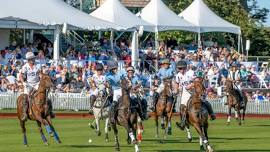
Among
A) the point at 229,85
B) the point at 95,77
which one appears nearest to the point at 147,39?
the point at 229,85

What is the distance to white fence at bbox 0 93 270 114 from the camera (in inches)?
1802

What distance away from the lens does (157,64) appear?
176 feet

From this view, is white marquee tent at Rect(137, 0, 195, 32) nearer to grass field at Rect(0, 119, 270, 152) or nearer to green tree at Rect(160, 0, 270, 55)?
green tree at Rect(160, 0, 270, 55)

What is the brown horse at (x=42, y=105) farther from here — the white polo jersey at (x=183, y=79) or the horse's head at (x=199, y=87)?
the horse's head at (x=199, y=87)

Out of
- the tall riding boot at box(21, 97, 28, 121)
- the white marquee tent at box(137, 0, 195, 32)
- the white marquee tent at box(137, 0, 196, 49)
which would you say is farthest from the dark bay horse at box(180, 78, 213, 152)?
the white marquee tent at box(137, 0, 195, 32)

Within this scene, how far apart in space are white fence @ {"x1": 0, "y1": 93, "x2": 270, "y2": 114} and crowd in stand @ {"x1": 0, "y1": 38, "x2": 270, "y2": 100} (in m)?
0.64

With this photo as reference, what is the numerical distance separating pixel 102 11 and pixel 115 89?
2974cm

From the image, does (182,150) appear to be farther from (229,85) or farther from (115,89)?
(229,85)

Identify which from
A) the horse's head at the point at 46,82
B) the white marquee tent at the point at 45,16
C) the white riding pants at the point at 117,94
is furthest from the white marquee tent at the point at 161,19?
the white riding pants at the point at 117,94

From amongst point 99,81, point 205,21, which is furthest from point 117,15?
point 99,81

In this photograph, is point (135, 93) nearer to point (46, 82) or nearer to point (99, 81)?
point (46, 82)

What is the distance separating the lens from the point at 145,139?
29.9m

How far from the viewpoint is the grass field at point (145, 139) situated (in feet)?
85.6

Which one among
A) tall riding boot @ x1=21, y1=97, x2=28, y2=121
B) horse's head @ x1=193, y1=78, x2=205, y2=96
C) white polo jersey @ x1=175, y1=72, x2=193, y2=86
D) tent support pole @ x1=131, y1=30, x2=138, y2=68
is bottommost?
tall riding boot @ x1=21, y1=97, x2=28, y2=121
